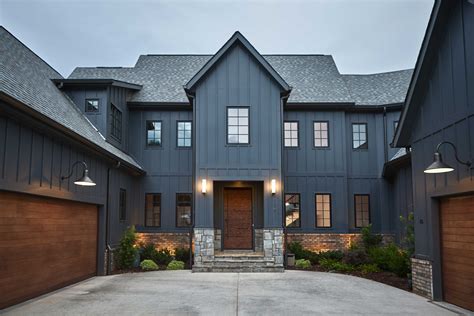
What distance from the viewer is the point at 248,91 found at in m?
15.4

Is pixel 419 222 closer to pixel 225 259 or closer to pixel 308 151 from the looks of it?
pixel 225 259

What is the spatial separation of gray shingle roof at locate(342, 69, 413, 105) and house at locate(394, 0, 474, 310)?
7.98 metres

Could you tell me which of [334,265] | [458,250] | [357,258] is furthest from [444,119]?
[357,258]

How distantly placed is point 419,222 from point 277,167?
224 inches

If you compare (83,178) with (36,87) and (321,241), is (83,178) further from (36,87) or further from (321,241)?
(321,241)

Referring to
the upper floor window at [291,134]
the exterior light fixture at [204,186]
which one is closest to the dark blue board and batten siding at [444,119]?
the exterior light fixture at [204,186]

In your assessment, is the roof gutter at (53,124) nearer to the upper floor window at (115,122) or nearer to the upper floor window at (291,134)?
the upper floor window at (115,122)

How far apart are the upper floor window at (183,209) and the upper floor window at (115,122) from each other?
11.1ft

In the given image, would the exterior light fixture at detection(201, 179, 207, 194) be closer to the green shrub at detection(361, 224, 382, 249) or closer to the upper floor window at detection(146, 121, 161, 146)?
the upper floor window at detection(146, 121, 161, 146)

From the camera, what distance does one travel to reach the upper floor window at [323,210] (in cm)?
1755

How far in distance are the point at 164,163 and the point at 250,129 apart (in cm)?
443

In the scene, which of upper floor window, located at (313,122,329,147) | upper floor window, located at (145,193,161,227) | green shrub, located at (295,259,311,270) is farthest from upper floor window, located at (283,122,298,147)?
upper floor window, located at (145,193,161,227)

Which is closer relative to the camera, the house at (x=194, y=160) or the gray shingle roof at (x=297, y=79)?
the house at (x=194, y=160)

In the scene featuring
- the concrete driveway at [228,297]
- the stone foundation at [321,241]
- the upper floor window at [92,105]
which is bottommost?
the concrete driveway at [228,297]
